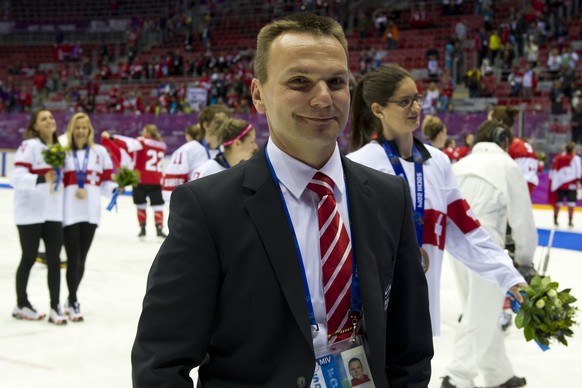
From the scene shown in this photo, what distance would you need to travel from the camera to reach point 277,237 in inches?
67.0

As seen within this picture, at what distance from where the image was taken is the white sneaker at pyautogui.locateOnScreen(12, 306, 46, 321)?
21.9 feet

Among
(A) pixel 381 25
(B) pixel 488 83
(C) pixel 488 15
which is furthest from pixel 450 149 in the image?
(A) pixel 381 25

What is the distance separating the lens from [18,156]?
6555 mm

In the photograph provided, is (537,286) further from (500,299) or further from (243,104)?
(243,104)

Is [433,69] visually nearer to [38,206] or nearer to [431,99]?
[431,99]

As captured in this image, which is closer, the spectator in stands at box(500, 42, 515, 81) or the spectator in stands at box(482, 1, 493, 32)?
the spectator in stands at box(500, 42, 515, 81)

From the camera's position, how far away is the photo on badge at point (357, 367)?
1775mm

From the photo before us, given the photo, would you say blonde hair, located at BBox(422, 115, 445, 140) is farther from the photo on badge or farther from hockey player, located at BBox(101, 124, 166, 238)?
the photo on badge

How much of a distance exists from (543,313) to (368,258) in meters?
1.31

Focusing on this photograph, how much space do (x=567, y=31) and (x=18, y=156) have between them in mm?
18623

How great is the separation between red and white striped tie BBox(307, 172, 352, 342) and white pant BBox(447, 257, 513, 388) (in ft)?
9.93

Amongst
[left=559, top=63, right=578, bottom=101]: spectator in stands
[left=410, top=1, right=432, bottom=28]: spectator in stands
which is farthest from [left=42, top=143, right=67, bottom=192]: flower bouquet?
[left=410, top=1, right=432, bottom=28]: spectator in stands

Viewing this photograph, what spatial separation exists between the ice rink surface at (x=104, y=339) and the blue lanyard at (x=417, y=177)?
212 centimetres

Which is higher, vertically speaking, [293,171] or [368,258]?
[293,171]
